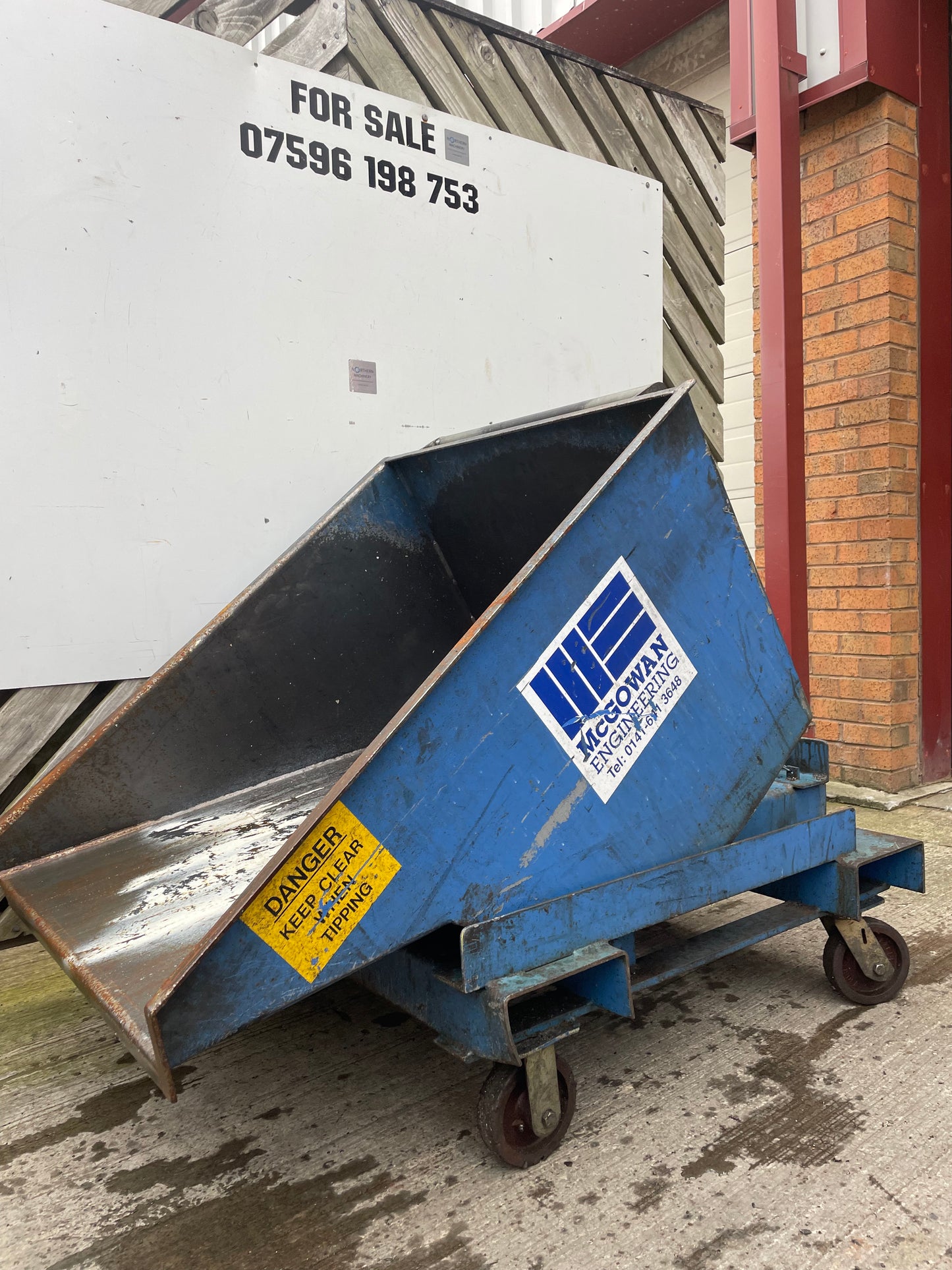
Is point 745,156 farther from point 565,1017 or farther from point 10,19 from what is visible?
point 565,1017

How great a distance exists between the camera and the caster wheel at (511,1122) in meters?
1.56

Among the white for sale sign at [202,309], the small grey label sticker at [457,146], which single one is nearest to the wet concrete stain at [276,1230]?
the white for sale sign at [202,309]

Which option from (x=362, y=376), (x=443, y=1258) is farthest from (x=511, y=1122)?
(x=362, y=376)

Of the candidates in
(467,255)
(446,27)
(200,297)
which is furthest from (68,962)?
(446,27)

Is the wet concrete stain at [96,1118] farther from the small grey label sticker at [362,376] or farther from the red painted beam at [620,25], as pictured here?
the red painted beam at [620,25]

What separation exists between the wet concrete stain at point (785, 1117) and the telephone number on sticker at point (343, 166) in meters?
2.89

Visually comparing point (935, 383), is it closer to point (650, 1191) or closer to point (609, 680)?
point (609, 680)

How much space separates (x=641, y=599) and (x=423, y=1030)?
1134 millimetres

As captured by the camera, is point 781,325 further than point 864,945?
Yes

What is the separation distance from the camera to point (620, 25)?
5008 millimetres

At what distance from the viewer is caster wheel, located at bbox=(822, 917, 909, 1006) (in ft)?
6.96

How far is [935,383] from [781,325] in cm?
104

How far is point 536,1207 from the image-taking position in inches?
58.6

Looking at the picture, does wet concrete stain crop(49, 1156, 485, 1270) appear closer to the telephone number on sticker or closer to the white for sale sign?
the white for sale sign
